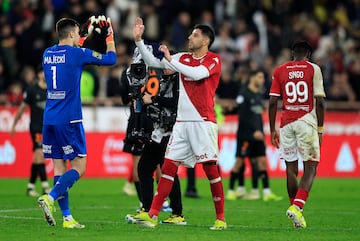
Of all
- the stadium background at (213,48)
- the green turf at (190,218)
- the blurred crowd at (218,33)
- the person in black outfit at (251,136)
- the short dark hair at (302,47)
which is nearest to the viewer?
the green turf at (190,218)

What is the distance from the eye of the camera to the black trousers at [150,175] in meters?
15.6

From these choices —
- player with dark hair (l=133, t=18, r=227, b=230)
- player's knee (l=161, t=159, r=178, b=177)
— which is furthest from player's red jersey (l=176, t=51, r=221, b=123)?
player's knee (l=161, t=159, r=178, b=177)

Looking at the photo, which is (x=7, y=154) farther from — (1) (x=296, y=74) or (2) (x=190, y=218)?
(1) (x=296, y=74)

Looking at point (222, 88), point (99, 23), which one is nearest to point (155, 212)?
point (99, 23)

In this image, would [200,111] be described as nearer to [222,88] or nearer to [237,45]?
[222,88]

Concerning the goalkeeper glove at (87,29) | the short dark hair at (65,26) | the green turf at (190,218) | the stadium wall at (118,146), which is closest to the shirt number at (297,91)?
the green turf at (190,218)

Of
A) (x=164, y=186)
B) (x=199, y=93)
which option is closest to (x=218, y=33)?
(x=199, y=93)

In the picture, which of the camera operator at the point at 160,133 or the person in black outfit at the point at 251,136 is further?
the person in black outfit at the point at 251,136

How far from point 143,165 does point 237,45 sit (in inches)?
722

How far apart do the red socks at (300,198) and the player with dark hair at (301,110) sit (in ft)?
0.10

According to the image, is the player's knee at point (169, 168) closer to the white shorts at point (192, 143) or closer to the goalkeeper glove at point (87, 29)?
the white shorts at point (192, 143)

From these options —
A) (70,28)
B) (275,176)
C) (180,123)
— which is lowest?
(275,176)

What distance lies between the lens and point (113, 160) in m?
27.9

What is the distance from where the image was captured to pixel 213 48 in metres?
32.7
